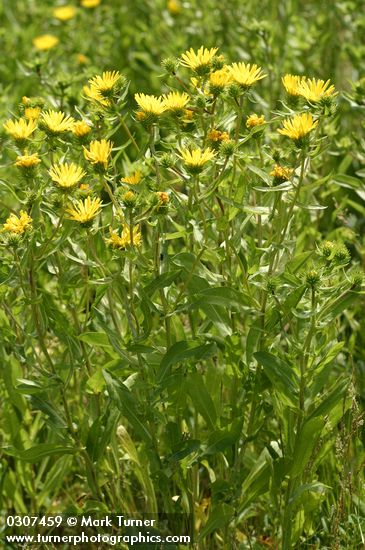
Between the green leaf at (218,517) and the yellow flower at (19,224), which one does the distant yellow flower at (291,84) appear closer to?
the yellow flower at (19,224)

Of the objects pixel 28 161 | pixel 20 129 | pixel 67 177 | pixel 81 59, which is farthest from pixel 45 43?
pixel 67 177

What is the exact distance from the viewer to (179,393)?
261cm

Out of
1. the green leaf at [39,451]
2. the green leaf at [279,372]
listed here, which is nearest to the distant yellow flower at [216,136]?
the green leaf at [279,372]

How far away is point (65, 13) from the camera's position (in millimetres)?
6625

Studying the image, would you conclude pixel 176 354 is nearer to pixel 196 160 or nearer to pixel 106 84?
pixel 196 160

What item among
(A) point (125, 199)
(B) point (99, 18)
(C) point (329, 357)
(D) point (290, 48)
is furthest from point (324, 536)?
(B) point (99, 18)

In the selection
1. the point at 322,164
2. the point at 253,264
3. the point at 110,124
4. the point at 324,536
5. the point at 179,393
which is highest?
the point at 322,164

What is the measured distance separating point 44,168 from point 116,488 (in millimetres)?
990

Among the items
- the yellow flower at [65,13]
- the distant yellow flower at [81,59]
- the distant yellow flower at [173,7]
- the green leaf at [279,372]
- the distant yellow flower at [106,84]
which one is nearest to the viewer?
the green leaf at [279,372]

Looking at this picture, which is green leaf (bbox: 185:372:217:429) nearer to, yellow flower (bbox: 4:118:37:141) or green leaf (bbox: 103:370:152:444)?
green leaf (bbox: 103:370:152:444)

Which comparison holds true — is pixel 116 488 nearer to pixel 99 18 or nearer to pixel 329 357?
pixel 329 357

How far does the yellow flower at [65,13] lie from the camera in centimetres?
658

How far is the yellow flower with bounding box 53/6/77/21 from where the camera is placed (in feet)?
21.6

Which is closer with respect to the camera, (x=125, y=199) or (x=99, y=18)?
(x=125, y=199)
